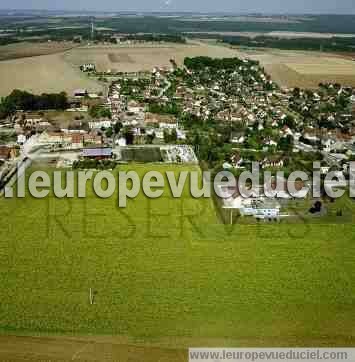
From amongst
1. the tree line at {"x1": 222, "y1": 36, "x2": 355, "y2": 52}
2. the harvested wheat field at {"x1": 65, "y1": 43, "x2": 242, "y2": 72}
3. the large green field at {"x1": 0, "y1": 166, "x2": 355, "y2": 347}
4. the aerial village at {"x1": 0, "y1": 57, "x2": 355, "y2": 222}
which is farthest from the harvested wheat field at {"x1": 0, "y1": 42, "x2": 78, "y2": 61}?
the large green field at {"x1": 0, "y1": 166, "x2": 355, "y2": 347}

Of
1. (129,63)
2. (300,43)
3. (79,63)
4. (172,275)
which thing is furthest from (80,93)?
(300,43)

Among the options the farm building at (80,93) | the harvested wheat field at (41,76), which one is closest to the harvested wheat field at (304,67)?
the farm building at (80,93)

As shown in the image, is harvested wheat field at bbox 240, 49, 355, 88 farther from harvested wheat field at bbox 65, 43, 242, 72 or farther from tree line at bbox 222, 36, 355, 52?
harvested wheat field at bbox 65, 43, 242, 72

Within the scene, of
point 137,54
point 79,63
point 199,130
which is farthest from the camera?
point 137,54

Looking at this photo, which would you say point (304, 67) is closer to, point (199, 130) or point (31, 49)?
point (199, 130)

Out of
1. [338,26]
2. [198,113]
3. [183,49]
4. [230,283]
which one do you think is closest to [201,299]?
[230,283]

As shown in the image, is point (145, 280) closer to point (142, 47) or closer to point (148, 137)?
point (148, 137)

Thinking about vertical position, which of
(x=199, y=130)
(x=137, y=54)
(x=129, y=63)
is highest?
(x=137, y=54)

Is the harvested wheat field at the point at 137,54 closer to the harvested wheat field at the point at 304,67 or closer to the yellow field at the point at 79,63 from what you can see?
the yellow field at the point at 79,63
